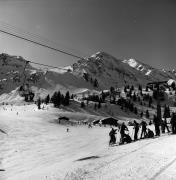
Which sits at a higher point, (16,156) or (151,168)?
(151,168)

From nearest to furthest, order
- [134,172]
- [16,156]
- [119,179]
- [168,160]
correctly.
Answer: [119,179], [134,172], [168,160], [16,156]

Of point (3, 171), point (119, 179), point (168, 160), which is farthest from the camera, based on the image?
point (3, 171)

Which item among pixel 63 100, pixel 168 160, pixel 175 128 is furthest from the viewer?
pixel 63 100

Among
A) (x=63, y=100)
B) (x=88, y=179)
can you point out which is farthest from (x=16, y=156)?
(x=63, y=100)

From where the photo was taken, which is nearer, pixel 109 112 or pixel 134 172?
pixel 134 172

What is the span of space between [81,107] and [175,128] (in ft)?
530

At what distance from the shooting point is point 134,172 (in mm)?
12164

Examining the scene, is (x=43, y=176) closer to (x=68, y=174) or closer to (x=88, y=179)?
(x=68, y=174)

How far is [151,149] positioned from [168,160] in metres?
3.96

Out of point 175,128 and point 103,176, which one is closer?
point 103,176

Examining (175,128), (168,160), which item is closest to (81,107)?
(175,128)

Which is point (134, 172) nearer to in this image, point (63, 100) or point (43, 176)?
point (43, 176)

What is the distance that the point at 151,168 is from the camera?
41.7 ft

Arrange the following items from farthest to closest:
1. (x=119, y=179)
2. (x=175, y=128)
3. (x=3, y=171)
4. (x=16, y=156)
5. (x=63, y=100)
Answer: (x=63, y=100) → (x=175, y=128) → (x=16, y=156) → (x=3, y=171) → (x=119, y=179)
